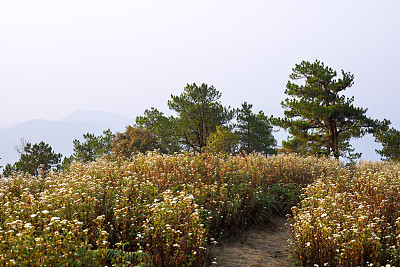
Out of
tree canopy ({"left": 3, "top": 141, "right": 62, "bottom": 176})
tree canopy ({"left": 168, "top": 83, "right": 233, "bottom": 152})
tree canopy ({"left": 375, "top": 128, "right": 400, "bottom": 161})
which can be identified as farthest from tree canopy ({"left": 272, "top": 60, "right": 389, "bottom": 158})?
tree canopy ({"left": 3, "top": 141, "right": 62, "bottom": 176})

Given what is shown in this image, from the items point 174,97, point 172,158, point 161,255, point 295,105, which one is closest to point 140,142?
point 174,97

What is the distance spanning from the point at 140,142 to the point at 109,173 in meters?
19.9

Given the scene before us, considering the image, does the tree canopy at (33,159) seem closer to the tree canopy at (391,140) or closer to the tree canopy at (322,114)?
the tree canopy at (322,114)

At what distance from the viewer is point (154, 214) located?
4750mm

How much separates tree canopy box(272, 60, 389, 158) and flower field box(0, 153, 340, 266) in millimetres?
13537

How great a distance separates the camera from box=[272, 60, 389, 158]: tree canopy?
21.6m

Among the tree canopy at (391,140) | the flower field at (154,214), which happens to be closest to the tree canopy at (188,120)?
the tree canopy at (391,140)

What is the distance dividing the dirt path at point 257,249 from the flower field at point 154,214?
0.87 ft

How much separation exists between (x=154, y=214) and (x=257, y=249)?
2.43 metres

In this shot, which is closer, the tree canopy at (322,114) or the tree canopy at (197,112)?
the tree canopy at (322,114)

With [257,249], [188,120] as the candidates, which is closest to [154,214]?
[257,249]

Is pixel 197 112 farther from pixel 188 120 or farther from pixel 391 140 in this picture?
pixel 391 140

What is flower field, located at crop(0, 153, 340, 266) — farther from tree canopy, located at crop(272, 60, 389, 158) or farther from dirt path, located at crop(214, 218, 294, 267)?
tree canopy, located at crop(272, 60, 389, 158)

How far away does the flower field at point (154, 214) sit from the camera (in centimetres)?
352
